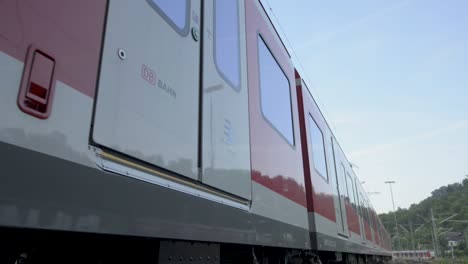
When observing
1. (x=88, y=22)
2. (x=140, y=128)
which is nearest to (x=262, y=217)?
(x=140, y=128)

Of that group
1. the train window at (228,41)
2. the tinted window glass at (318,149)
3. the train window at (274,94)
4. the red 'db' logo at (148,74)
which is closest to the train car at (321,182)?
the tinted window glass at (318,149)

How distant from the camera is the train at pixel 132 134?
1270mm

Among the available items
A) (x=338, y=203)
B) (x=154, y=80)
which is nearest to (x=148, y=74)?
(x=154, y=80)

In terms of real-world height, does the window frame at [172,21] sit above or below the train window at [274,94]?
below

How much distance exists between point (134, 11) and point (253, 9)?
2.24 m

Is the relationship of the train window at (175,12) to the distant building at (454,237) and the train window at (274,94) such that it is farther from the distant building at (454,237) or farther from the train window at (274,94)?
the distant building at (454,237)

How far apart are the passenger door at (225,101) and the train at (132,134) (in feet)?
0.04

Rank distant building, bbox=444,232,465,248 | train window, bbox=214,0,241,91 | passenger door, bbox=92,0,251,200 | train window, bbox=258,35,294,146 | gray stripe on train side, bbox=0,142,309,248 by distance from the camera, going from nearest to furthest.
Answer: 1. gray stripe on train side, bbox=0,142,309,248
2. passenger door, bbox=92,0,251,200
3. train window, bbox=214,0,241,91
4. train window, bbox=258,35,294,146
5. distant building, bbox=444,232,465,248

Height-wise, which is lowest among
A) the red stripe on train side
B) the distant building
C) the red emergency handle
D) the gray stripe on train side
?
the gray stripe on train side

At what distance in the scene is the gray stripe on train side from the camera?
1178mm

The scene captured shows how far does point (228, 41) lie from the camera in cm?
310

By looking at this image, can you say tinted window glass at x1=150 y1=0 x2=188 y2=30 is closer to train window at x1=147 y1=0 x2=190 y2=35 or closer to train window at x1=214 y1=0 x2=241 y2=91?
train window at x1=147 y1=0 x2=190 y2=35

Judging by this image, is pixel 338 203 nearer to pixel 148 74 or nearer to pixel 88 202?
pixel 148 74

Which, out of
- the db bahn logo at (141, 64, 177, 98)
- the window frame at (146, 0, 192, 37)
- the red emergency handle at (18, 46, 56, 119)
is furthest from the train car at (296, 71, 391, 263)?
the red emergency handle at (18, 46, 56, 119)
